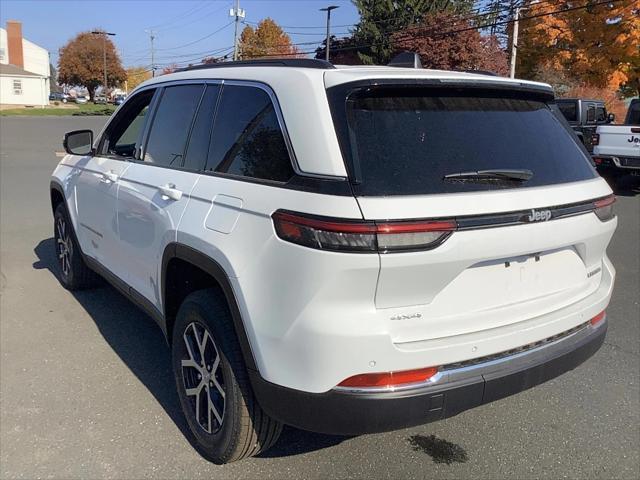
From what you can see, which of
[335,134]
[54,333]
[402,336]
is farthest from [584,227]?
[54,333]

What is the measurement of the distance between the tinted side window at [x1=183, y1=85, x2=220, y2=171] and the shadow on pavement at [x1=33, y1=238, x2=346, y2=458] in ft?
4.59

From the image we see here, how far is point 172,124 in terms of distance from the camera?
11.1 feet

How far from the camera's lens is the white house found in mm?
59906

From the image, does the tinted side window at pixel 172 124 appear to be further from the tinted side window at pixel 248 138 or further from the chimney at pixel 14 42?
the chimney at pixel 14 42

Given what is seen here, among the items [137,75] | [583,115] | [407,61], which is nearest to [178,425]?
[407,61]

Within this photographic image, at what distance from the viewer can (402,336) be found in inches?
85.0

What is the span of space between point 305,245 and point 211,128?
116 centimetres

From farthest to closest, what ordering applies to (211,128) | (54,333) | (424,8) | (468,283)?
(424,8) < (54,333) < (211,128) < (468,283)

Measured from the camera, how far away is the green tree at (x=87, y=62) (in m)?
74.9

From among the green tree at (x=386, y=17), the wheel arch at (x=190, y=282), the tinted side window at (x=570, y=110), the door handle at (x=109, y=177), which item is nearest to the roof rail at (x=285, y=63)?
the wheel arch at (x=190, y=282)

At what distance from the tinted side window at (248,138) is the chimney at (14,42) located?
7784cm

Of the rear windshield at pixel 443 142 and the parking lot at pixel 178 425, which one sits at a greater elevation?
the rear windshield at pixel 443 142

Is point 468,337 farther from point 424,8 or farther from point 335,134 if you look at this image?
point 424,8

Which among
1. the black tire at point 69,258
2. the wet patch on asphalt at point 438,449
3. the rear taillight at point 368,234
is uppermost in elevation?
the rear taillight at point 368,234
